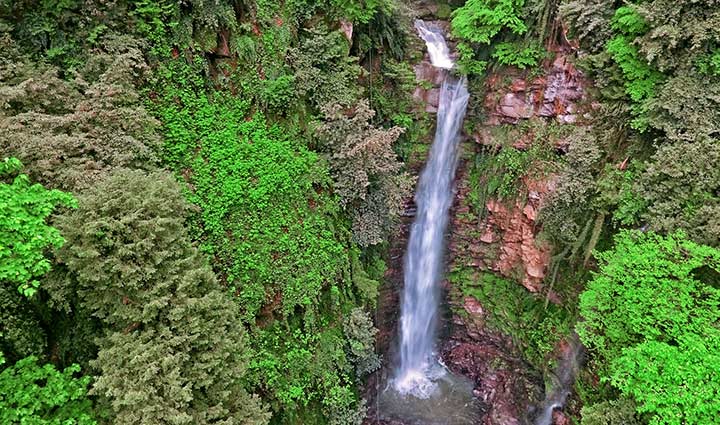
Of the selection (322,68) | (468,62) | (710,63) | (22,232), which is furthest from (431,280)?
(22,232)

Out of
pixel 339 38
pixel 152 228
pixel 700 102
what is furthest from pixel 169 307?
pixel 700 102

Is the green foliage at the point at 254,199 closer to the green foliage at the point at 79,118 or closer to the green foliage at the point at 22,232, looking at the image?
the green foliage at the point at 79,118

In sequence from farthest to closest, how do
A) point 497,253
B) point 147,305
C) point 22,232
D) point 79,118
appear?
point 497,253, point 79,118, point 147,305, point 22,232

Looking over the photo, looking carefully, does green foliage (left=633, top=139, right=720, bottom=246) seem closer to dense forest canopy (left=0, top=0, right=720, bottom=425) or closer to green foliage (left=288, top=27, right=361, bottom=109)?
dense forest canopy (left=0, top=0, right=720, bottom=425)

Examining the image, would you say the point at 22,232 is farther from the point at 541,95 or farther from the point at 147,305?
the point at 541,95

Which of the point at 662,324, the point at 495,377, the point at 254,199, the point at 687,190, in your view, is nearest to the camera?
the point at 662,324
